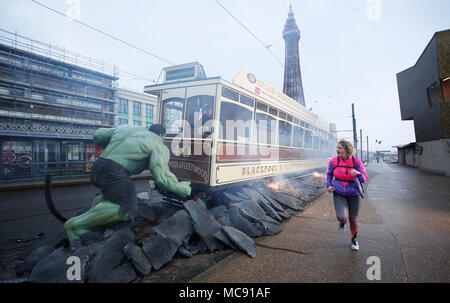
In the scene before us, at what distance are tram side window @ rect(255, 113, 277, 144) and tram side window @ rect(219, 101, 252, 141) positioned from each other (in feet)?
1.56

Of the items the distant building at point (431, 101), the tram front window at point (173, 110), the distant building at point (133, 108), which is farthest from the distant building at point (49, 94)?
the distant building at point (431, 101)


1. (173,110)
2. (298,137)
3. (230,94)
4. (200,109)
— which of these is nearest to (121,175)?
(200,109)

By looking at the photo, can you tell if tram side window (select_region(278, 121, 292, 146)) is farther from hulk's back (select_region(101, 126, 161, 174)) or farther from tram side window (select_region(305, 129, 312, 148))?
hulk's back (select_region(101, 126, 161, 174))

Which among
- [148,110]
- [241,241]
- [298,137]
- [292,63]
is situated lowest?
[241,241]

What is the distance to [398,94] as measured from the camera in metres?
26.8

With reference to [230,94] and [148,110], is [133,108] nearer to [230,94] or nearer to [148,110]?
[148,110]

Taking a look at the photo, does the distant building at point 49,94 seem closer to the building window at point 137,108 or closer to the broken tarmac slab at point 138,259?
the building window at point 137,108

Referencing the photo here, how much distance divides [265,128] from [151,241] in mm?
4436

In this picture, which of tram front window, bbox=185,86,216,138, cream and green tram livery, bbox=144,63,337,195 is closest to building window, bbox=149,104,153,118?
cream and green tram livery, bbox=144,63,337,195

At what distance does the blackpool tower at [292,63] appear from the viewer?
4597cm

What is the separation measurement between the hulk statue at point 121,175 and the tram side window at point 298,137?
6.39 m

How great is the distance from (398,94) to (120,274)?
33.9m

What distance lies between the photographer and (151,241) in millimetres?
2953
